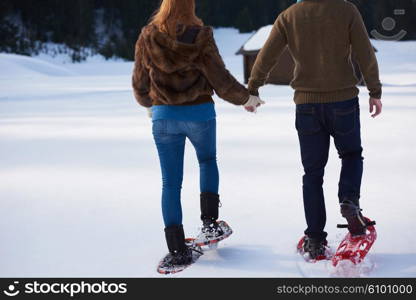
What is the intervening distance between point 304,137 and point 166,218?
90 centimetres

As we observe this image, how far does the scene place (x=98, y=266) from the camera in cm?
324

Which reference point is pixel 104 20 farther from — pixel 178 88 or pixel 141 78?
pixel 178 88

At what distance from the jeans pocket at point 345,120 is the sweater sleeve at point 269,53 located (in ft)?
1.53

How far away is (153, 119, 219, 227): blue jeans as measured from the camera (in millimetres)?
3029

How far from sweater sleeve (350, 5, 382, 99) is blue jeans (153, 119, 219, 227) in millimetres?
862

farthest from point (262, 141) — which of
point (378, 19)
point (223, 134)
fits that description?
point (378, 19)

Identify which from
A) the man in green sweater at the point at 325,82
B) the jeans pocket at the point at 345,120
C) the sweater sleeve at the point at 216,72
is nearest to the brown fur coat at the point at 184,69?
the sweater sleeve at the point at 216,72

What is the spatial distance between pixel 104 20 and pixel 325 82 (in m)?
46.5

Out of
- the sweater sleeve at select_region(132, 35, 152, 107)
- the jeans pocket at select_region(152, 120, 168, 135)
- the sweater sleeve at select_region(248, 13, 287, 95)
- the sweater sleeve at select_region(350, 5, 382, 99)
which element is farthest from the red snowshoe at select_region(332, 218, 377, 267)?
the sweater sleeve at select_region(132, 35, 152, 107)

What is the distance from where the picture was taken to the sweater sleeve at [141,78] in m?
3.05

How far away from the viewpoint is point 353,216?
3.11m

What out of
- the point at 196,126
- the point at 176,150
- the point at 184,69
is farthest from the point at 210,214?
the point at 184,69

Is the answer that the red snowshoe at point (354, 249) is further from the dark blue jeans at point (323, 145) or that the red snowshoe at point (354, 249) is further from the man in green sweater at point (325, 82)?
the dark blue jeans at point (323, 145)

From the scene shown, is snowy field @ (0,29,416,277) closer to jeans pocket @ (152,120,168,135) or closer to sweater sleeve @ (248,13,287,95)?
jeans pocket @ (152,120,168,135)
